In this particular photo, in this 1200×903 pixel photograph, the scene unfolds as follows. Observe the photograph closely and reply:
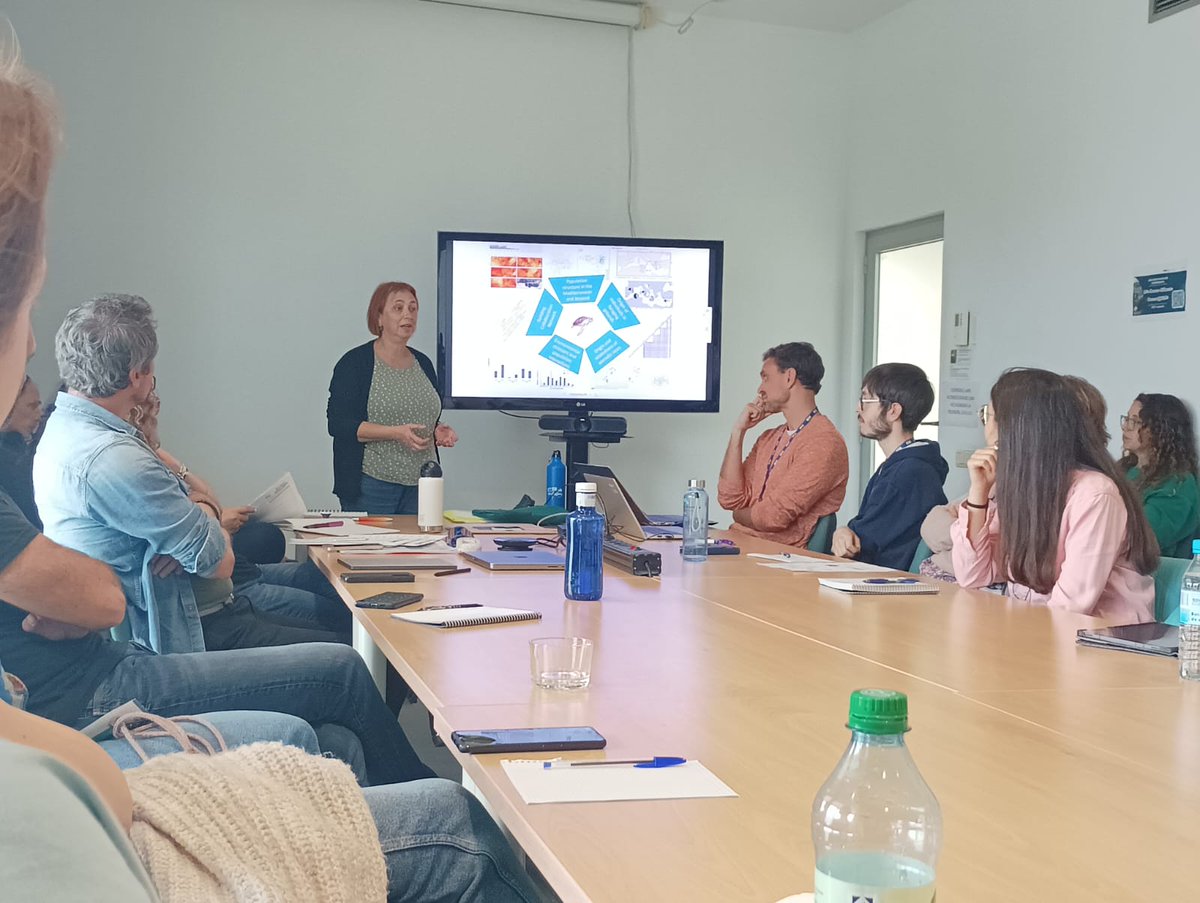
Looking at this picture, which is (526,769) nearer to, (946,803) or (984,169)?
(946,803)

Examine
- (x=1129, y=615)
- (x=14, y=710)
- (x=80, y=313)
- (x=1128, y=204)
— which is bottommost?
(x=1129, y=615)

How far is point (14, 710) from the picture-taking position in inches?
32.8

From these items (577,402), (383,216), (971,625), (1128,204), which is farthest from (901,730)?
(383,216)

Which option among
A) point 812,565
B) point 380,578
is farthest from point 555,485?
point 380,578

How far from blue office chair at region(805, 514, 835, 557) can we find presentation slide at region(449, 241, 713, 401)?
1543 millimetres

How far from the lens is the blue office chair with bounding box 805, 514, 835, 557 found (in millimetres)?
3939

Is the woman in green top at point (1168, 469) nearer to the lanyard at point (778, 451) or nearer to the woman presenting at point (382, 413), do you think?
the lanyard at point (778, 451)

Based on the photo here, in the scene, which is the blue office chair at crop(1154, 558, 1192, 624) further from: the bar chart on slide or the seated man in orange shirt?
the bar chart on slide

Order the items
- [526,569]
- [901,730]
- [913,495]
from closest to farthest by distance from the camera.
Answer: [901,730]
[526,569]
[913,495]

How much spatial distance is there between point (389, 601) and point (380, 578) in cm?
37

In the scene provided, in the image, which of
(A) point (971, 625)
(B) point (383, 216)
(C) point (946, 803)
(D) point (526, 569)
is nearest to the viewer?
(C) point (946, 803)

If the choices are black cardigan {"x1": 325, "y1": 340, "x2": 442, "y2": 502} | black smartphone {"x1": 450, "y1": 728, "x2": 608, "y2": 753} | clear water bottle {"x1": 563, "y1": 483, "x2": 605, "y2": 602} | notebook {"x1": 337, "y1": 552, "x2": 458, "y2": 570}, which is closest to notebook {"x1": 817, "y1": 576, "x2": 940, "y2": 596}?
clear water bottle {"x1": 563, "y1": 483, "x2": 605, "y2": 602}

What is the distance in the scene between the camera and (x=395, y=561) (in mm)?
2801

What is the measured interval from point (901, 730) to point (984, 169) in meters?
4.70
